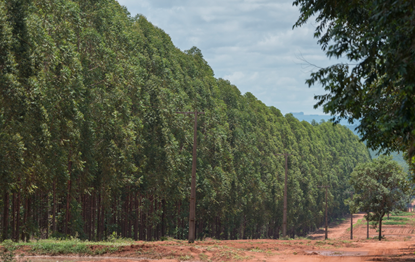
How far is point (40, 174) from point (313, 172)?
269 feet

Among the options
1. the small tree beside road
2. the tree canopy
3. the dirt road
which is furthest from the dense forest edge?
the small tree beside road

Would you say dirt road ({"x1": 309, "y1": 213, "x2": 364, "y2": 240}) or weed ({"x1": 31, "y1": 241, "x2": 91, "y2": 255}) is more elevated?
weed ({"x1": 31, "y1": 241, "x2": 91, "y2": 255})

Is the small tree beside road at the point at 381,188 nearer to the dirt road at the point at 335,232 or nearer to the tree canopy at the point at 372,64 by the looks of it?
the tree canopy at the point at 372,64

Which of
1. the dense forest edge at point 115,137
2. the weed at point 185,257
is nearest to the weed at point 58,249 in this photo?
the weed at point 185,257

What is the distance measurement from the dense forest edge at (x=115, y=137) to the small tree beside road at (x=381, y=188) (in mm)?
15362

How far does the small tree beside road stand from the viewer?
46.4m

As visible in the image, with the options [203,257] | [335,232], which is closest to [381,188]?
[203,257]

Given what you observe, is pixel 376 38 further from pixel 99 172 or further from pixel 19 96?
pixel 99 172

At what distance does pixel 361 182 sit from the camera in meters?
47.9

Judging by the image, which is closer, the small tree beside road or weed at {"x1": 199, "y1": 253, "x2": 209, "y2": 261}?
weed at {"x1": 199, "y1": 253, "x2": 209, "y2": 261}

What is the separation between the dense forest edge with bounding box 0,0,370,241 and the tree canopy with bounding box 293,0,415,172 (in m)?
1.26

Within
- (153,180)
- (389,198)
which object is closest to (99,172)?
(153,180)

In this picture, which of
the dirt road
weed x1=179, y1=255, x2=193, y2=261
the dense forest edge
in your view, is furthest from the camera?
the dirt road

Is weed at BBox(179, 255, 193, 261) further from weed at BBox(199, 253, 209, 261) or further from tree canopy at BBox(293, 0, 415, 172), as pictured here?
tree canopy at BBox(293, 0, 415, 172)
